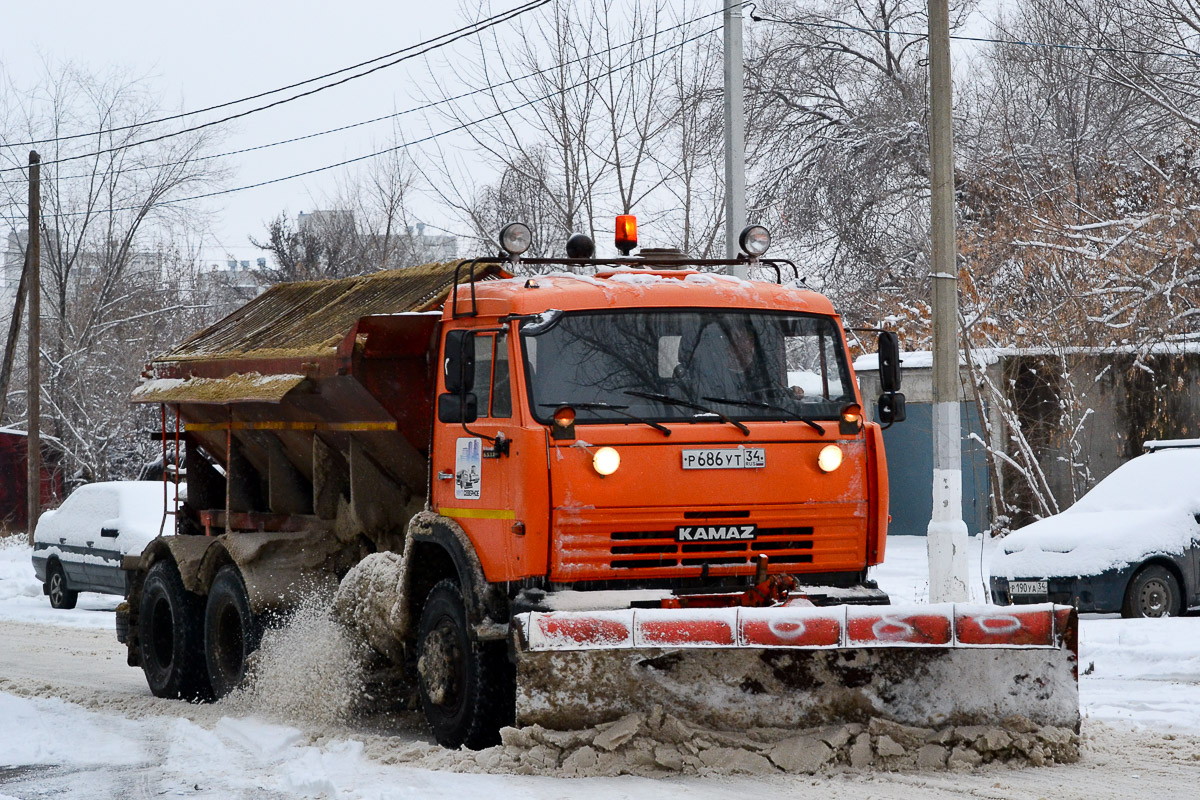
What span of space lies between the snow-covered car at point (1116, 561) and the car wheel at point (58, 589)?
449 inches

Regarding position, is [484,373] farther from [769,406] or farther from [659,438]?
[769,406]

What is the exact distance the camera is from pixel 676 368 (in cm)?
751

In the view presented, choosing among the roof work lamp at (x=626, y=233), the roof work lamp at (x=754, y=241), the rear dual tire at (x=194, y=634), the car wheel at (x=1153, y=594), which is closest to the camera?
the roof work lamp at (x=754, y=241)

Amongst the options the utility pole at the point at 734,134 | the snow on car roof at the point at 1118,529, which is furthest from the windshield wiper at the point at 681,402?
the snow on car roof at the point at 1118,529

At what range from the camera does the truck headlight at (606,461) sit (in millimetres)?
7094

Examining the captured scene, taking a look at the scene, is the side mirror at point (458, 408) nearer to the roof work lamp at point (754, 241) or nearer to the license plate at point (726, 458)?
the license plate at point (726, 458)

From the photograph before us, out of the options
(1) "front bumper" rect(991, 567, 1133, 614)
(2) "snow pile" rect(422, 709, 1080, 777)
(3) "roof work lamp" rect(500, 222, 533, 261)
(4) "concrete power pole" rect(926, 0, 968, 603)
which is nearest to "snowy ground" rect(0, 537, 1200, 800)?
(2) "snow pile" rect(422, 709, 1080, 777)

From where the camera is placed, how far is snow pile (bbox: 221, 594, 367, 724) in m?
8.98

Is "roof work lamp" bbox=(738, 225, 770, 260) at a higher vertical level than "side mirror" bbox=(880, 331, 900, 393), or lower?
higher

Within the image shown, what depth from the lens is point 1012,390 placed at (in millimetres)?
19922

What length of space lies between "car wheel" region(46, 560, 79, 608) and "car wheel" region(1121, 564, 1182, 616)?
12548 millimetres

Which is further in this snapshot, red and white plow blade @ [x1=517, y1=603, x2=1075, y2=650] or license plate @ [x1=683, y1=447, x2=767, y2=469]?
license plate @ [x1=683, y1=447, x2=767, y2=469]

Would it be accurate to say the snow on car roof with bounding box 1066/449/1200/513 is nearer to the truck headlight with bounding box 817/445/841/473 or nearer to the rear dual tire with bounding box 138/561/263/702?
the truck headlight with bounding box 817/445/841/473

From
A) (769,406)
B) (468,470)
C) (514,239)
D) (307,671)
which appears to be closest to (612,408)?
(769,406)
